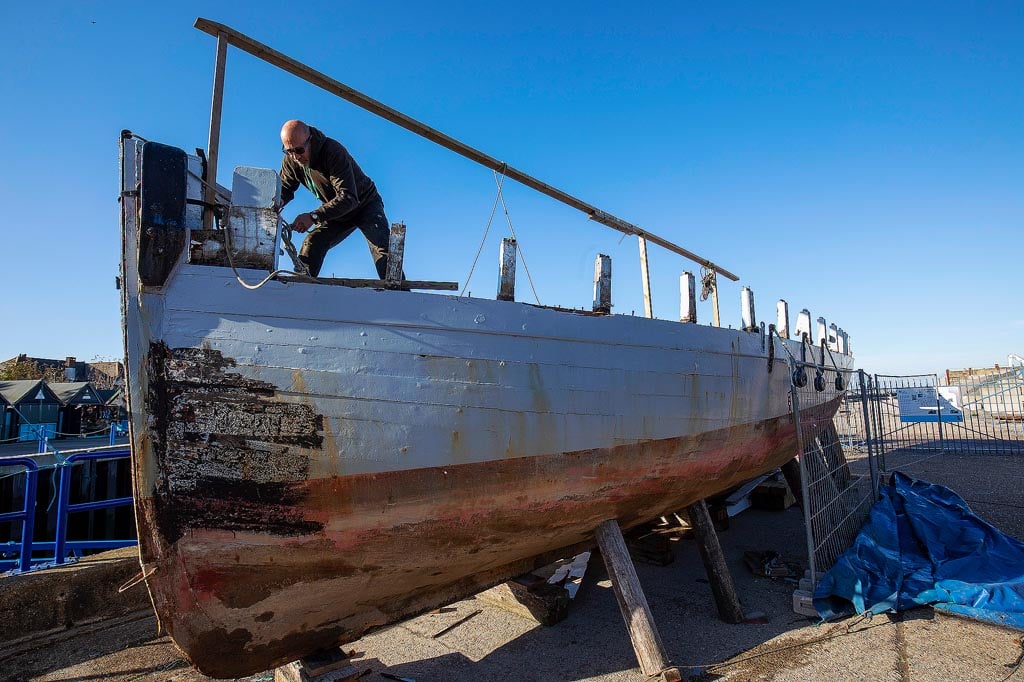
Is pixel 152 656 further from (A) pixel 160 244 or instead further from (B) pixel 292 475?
(A) pixel 160 244

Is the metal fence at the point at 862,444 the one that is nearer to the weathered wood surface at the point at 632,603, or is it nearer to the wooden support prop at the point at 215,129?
the weathered wood surface at the point at 632,603

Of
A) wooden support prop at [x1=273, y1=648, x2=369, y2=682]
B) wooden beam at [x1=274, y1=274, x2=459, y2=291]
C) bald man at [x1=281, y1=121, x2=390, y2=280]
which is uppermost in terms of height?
bald man at [x1=281, y1=121, x2=390, y2=280]

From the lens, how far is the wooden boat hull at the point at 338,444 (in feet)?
8.19

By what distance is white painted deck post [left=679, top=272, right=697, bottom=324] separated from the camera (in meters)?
4.55

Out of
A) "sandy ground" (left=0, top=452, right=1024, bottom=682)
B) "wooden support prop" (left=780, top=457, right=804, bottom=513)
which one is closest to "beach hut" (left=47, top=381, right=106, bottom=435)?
"sandy ground" (left=0, top=452, right=1024, bottom=682)

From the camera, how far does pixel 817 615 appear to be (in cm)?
441

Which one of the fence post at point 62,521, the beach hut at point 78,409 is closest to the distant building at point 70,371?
the beach hut at point 78,409

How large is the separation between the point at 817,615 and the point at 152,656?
5.28 meters

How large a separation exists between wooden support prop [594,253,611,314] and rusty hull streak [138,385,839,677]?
96cm

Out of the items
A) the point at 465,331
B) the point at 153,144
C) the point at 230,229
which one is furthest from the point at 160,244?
the point at 465,331

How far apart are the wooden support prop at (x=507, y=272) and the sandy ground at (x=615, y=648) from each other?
2.69 metres

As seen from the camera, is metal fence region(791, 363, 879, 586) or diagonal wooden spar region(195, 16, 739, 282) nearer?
diagonal wooden spar region(195, 16, 739, 282)

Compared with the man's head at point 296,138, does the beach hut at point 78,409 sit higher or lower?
lower

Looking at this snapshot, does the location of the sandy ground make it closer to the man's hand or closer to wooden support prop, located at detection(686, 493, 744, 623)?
wooden support prop, located at detection(686, 493, 744, 623)
